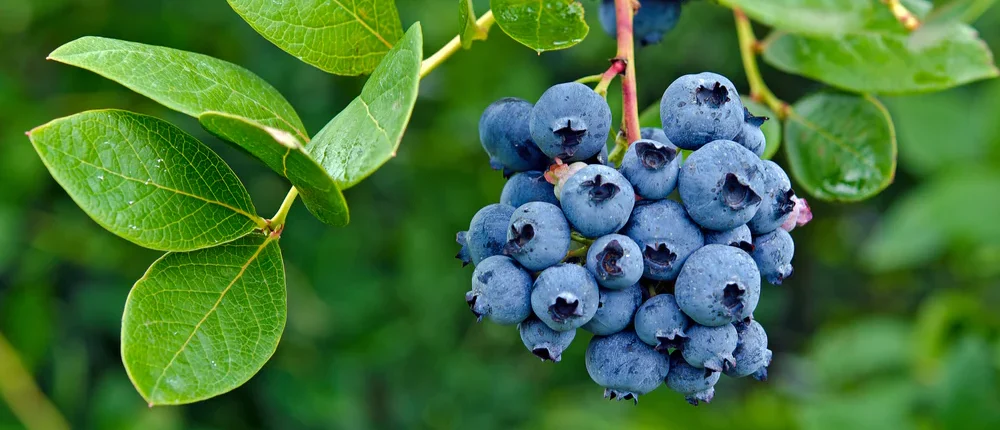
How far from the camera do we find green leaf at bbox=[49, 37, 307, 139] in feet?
2.83

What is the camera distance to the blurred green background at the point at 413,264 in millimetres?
2322

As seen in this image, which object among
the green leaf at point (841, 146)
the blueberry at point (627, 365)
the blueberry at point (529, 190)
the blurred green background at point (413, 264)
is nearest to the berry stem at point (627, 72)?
the blueberry at point (529, 190)

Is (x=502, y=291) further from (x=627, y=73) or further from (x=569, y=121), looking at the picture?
(x=627, y=73)

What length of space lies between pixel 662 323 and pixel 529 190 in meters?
0.22

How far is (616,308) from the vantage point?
0.89m

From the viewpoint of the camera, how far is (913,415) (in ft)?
8.65

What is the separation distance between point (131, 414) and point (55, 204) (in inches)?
25.8

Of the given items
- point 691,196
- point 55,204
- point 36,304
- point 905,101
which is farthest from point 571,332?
point 905,101

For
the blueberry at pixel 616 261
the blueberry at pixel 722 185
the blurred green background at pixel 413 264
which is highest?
the blueberry at pixel 722 185

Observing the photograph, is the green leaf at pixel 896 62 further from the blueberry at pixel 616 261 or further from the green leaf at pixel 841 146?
the blueberry at pixel 616 261

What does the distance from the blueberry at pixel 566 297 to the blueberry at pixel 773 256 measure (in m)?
0.21

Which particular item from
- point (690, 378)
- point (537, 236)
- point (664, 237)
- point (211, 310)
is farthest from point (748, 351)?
point (211, 310)

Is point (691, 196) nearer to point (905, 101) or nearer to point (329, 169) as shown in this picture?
point (329, 169)

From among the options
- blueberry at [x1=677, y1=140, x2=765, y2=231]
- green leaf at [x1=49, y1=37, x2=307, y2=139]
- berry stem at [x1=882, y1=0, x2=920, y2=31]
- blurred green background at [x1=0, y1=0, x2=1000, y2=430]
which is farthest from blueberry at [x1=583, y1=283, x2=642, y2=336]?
blurred green background at [x1=0, y1=0, x2=1000, y2=430]
